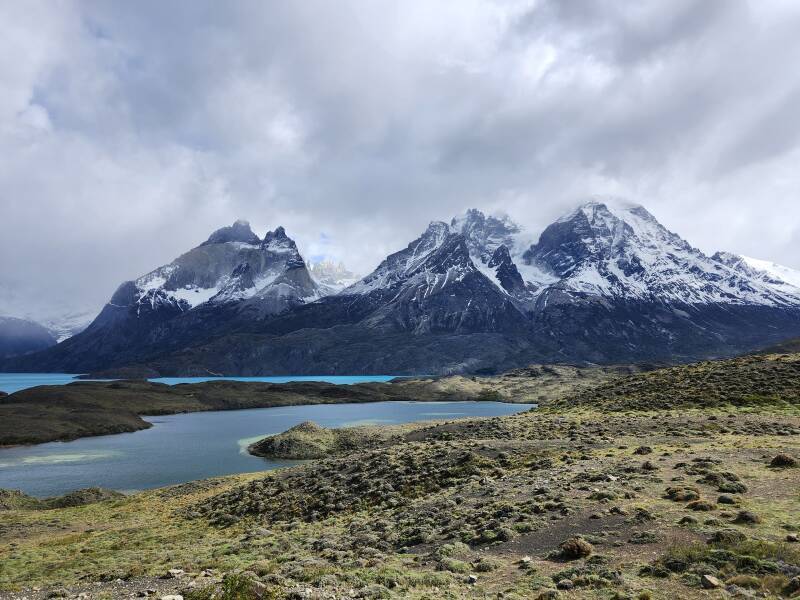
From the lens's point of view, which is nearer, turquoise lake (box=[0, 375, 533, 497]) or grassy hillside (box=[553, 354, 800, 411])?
grassy hillside (box=[553, 354, 800, 411])

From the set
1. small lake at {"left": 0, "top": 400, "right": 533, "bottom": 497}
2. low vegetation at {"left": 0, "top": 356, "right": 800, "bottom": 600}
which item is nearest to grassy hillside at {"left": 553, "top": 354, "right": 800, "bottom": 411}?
low vegetation at {"left": 0, "top": 356, "right": 800, "bottom": 600}

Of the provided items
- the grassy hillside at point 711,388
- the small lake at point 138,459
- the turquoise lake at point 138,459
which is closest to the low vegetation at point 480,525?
the grassy hillside at point 711,388

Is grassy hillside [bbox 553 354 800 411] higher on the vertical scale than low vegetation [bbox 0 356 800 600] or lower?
higher

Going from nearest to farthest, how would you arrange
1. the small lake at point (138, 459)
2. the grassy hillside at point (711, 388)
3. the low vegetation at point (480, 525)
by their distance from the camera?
the low vegetation at point (480, 525) < the grassy hillside at point (711, 388) < the small lake at point (138, 459)

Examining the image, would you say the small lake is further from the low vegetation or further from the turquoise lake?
the low vegetation

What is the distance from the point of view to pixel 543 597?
15797 mm

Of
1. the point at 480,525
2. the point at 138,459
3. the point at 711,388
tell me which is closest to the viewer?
the point at 480,525

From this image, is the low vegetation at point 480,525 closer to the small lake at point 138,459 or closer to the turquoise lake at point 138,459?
the turquoise lake at point 138,459

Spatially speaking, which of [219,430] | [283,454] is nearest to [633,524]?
[283,454]

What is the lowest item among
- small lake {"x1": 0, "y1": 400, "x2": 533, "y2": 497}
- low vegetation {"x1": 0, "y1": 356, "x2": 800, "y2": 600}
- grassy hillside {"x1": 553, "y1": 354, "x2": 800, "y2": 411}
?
small lake {"x1": 0, "y1": 400, "x2": 533, "y2": 497}

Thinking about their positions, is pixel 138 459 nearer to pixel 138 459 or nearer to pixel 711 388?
pixel 138 459

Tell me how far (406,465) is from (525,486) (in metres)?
14.0

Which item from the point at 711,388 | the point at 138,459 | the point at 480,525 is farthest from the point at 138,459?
the point at 711,388

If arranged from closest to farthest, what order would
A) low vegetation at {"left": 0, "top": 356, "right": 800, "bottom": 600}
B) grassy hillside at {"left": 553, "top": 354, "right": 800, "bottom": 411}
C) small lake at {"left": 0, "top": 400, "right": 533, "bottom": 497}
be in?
low vegetation at {"left": 0, "top": 356, "right": 800, "bottom": 600}, grassy hillside at {"left": 553, "top": 354, "right": 800, "bottom": 411}, small lake at {"left": 0, "top": 400, "right": 533, "bottom": 497}
